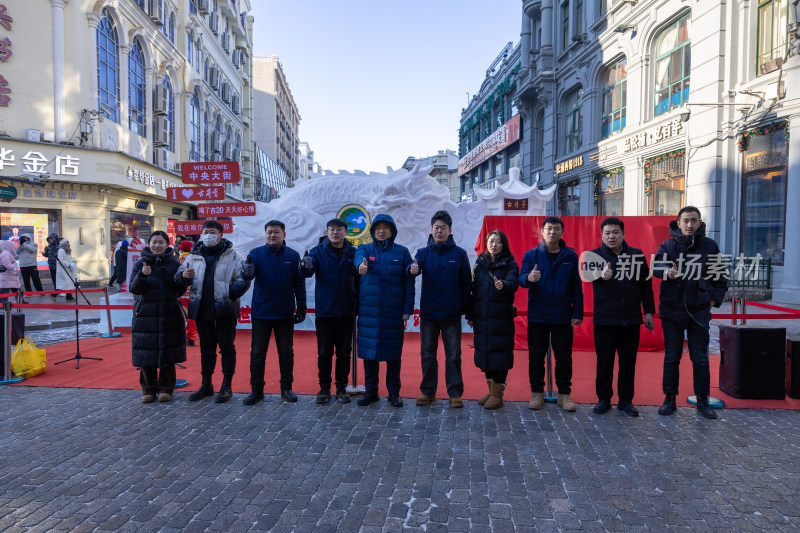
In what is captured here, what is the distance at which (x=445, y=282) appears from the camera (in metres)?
4.86

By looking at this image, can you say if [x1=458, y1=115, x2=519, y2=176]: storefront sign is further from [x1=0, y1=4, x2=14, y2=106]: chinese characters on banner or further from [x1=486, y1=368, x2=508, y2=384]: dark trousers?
[x1=486, y1=368, x2=508, y2=384]: dark trousers

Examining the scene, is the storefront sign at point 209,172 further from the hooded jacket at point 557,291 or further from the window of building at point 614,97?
the window of building at point 614,97

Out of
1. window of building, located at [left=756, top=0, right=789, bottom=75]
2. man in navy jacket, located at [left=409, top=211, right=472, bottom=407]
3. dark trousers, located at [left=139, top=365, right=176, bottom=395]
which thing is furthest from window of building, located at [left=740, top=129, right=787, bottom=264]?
dark trousers, located at [left=139, top=365, right=176, bottom=395]

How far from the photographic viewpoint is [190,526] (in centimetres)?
285

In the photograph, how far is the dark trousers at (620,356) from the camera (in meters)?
4.74

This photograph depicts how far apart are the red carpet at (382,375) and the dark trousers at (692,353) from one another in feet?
1.42

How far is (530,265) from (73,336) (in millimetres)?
8317

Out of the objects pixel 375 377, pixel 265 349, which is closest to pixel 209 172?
pixel 265 349

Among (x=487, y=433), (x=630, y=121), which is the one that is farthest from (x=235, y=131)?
(x=487, y=433)

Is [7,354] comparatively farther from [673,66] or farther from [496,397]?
[673,66]

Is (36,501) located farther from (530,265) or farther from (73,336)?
(73,336)

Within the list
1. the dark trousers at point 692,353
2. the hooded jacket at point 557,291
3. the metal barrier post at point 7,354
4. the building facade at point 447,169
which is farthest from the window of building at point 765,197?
the building facade at point 447,169

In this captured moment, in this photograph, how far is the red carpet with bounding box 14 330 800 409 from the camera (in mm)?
5324

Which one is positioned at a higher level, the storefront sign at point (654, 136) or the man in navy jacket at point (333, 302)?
the storefront sign at point (654, 136)
